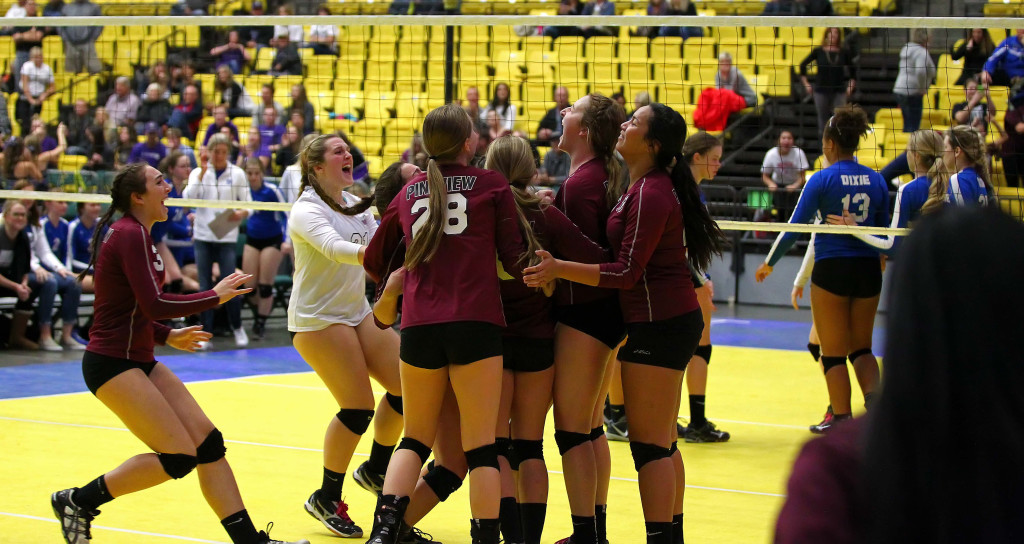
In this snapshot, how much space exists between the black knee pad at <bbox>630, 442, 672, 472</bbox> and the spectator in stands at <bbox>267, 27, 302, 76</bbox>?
12902mm

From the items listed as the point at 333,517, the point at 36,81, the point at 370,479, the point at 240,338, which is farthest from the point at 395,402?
the point at 36,81

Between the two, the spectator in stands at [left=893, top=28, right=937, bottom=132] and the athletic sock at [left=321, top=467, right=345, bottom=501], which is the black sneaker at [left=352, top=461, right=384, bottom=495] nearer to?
the athletic sock at [left=321, top=467, right=345, bottom=501]

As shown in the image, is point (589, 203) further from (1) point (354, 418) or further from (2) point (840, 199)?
(2) point (840, 199)

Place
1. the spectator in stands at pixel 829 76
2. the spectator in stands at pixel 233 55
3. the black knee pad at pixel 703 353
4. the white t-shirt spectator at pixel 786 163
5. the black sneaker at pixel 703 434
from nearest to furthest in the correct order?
the black knee pad at pixel 703 353 < the black sneaker at pixel 703 434 < the white t-shirt spectator at pixel 786 163 < the spectator in stands at pixel 829 76 < the spectator in stands at pixel 233 55

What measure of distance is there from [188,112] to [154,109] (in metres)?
0.43

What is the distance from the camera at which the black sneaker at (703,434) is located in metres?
7.19

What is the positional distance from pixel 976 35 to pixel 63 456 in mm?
10118

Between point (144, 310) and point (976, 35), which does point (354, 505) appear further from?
point (976, 35)

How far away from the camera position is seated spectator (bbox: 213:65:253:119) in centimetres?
1434

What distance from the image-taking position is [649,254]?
4.21m

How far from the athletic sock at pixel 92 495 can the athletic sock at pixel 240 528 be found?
1.76 ft

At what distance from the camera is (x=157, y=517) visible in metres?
5.43

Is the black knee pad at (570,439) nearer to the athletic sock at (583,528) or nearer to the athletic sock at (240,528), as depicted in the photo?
the athletic sock at (583,528)

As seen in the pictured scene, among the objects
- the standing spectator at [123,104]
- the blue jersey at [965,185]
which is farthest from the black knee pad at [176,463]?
the standing spectator at [123,104]
